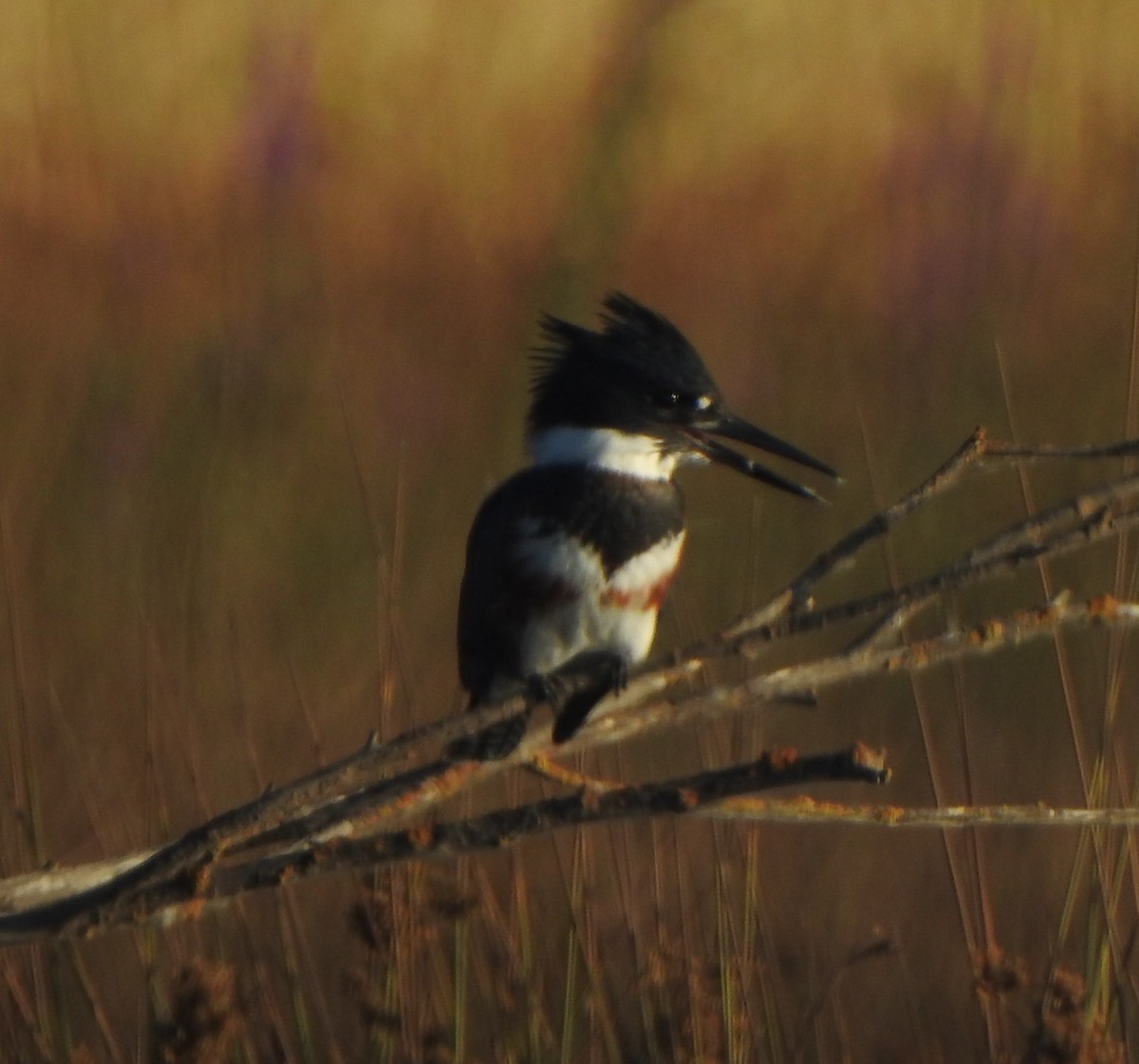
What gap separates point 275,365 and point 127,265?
43 centimetres

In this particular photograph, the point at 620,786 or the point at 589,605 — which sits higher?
the point at 589,605

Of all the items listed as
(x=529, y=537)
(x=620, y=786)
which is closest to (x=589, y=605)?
(x=529, y=537)

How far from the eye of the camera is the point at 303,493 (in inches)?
154

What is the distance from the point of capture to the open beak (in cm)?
272

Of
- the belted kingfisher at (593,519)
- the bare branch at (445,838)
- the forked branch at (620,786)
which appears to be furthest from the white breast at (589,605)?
the bare branch at (445,838)

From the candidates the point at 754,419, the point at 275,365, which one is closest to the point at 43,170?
the point at 275,365

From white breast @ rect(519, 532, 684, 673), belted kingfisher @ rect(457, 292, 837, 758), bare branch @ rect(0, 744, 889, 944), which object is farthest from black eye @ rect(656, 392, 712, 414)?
bare branch @ rect(0, 744, 889, 944)

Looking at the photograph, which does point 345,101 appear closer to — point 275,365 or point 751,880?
point 275,365

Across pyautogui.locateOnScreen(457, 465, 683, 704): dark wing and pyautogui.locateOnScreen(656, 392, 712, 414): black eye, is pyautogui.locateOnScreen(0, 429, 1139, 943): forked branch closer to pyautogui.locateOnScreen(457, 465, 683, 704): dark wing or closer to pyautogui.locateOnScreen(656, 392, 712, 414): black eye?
pyautogui.locateOnScreen(457, 465, 683, 704): dark wing

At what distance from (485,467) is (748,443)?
122cm

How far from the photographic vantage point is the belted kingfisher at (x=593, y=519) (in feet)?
8.60

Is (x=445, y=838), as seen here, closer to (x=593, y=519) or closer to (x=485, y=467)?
(x=593, y=519)

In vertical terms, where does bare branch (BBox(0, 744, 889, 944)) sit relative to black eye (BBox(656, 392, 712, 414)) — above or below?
below

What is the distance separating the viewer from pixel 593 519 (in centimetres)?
267
